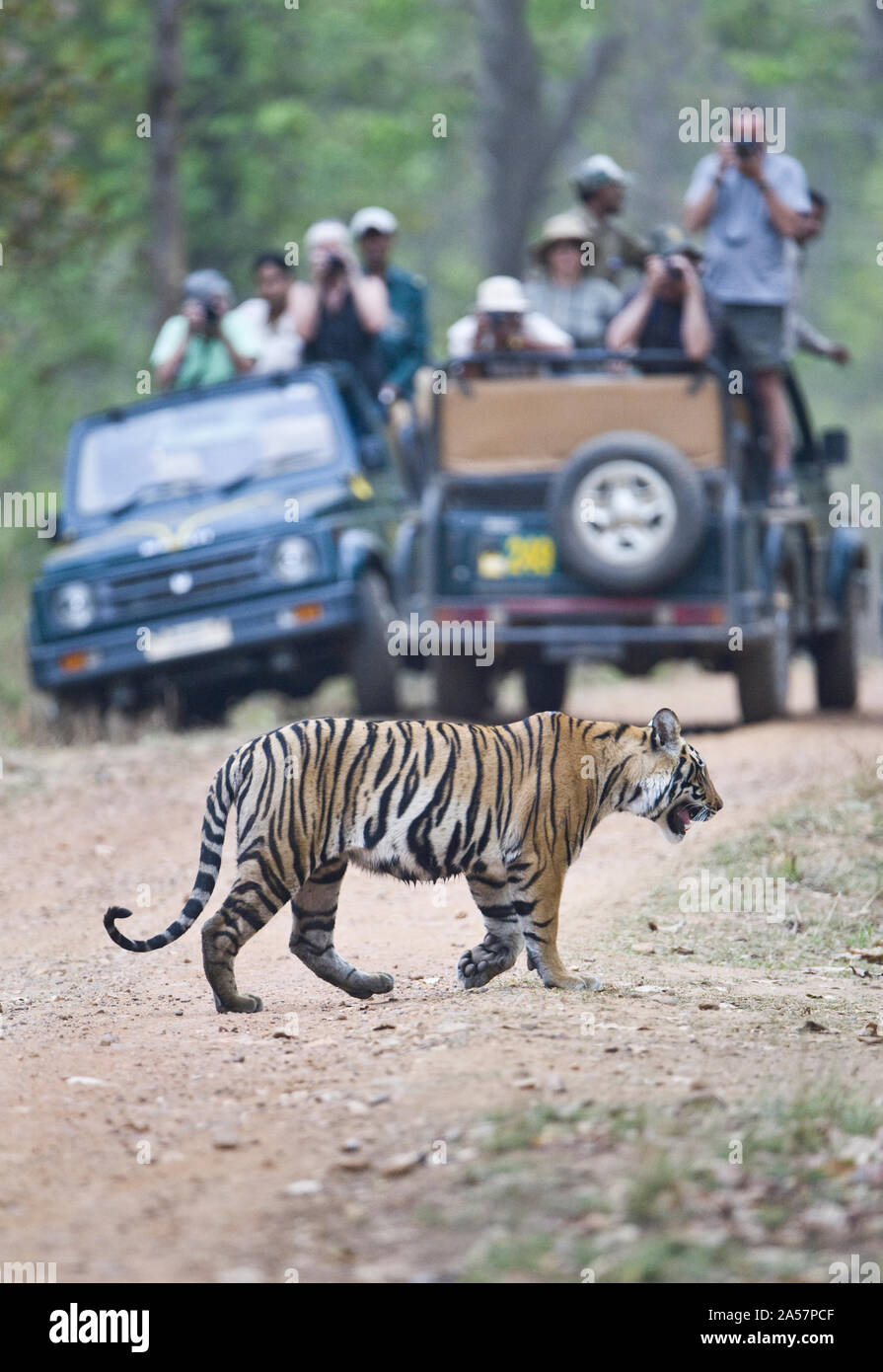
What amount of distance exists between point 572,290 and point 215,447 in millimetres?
2318

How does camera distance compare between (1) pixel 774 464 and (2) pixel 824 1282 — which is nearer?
(2) pixel 824 1282

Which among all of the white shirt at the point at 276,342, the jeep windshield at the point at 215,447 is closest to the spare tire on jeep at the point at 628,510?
the jeep windshield at the point at 215,447

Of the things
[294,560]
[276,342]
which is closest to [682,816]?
[294,560]

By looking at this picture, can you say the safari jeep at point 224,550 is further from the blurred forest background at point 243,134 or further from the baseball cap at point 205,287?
the blurred forest background at point 243,134

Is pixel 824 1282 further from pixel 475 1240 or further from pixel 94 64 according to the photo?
pixel 94 64

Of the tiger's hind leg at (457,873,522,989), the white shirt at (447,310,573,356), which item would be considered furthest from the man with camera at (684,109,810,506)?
the tiger's hind leg at (457,873,522,989)

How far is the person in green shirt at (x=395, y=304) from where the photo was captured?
13.8 meters

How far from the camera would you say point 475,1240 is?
4.16m

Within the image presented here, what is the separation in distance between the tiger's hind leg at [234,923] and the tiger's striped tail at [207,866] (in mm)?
73

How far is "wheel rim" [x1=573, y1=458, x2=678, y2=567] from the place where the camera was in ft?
37.2

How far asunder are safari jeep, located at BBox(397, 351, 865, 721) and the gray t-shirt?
632mm

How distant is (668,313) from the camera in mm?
11883
